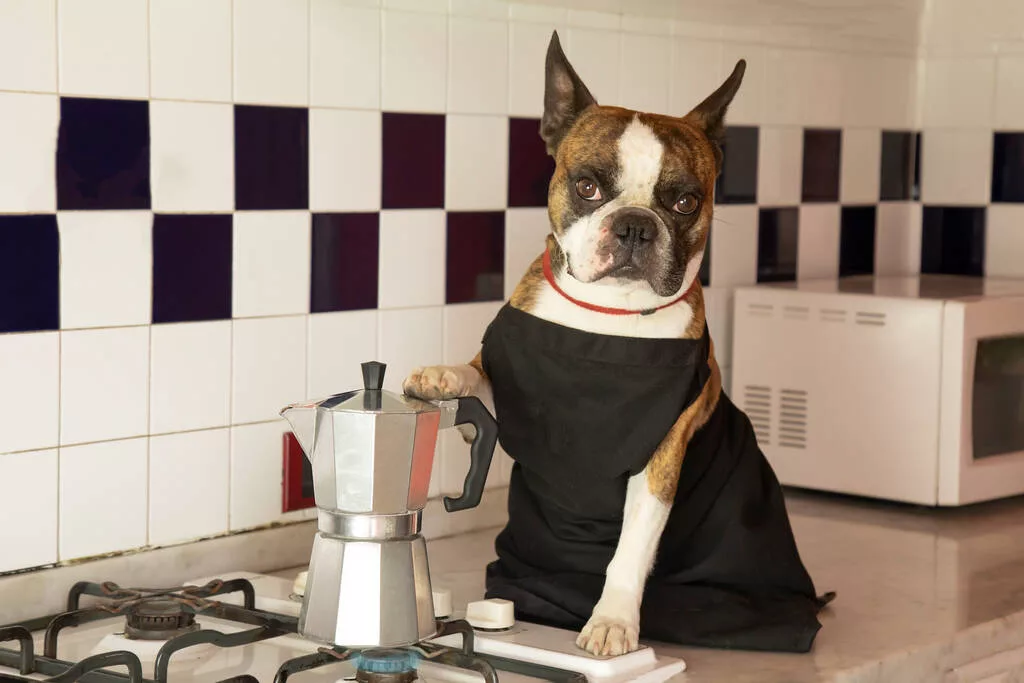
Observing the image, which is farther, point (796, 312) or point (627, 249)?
point (796, 312)

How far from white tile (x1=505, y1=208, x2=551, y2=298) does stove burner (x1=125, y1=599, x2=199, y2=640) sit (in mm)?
710

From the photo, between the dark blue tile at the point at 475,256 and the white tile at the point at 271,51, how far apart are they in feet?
1.00

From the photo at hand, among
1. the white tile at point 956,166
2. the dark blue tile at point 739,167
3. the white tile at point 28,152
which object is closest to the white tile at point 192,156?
the white tile at point 28,152

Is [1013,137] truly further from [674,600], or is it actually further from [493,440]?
[493,440]

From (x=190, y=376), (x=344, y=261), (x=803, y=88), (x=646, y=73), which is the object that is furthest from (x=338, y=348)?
(x=803, y=88)

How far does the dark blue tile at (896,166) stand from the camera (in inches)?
97.7

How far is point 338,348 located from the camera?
1718mm

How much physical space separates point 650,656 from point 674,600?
0.43ft

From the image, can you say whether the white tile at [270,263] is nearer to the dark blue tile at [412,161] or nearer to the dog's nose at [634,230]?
the dark blue tile at [412,161]

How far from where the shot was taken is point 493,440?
126 cm

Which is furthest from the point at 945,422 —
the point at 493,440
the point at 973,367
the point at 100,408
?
the point at 100,408

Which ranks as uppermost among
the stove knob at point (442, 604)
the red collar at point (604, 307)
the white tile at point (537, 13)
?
the white tile at point (537, 13)

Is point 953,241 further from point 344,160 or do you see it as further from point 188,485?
point 188,485

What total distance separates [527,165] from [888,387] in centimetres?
62
